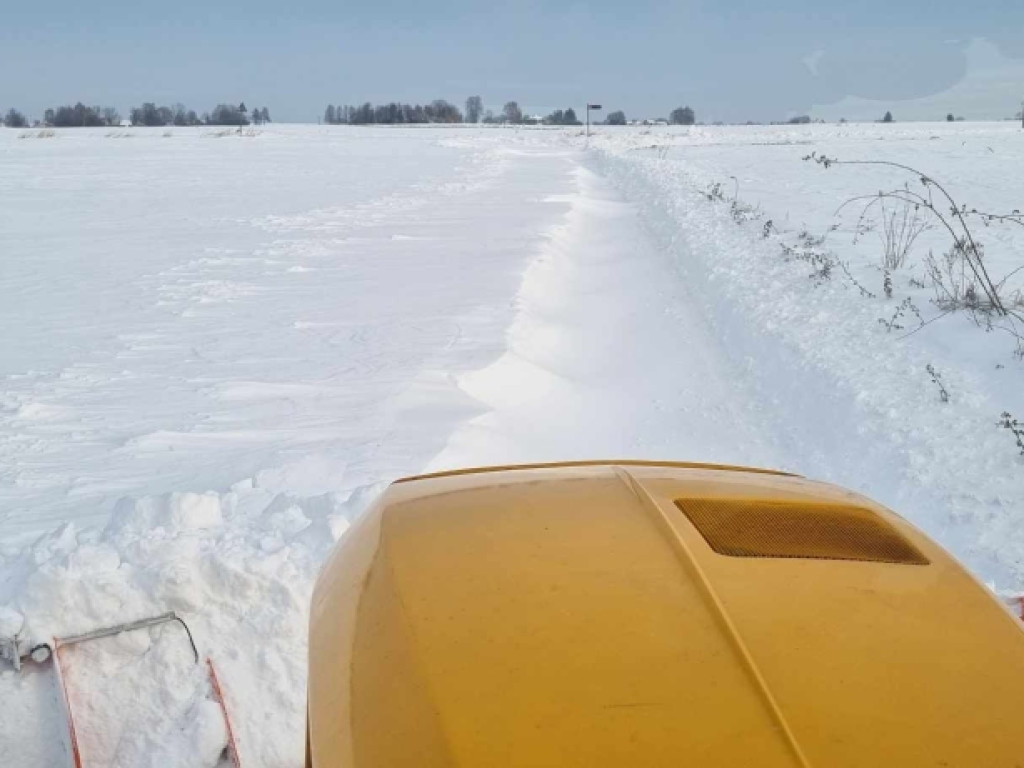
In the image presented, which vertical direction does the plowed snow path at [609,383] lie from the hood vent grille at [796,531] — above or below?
below

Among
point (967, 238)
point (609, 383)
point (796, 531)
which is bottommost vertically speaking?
point (609, 383)

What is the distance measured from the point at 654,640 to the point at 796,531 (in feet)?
1.79

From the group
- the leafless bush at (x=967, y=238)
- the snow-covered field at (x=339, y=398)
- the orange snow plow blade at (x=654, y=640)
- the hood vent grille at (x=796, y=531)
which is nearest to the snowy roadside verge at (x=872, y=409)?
the snow-covered field at (x=339, y=398)

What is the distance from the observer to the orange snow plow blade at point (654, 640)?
1.38m

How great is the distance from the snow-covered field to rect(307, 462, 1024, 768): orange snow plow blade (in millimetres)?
1509

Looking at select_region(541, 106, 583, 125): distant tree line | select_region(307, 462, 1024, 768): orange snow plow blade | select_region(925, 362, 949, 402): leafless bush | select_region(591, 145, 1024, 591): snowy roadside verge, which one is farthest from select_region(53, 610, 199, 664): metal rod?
select_region(541, 106, 583, 125): distant tree line

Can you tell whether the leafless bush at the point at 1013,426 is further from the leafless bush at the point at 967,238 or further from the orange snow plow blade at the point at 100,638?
the orange snow plow blade at the point at 100,638

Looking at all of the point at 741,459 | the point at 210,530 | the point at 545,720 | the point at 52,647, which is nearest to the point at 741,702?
the point at 545,720

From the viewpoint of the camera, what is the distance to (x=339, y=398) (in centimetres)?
630

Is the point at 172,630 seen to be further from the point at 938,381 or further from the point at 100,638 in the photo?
the point at 938,381

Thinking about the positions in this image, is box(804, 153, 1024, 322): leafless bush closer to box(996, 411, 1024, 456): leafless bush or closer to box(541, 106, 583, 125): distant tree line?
box(996, 411, 1024, 456): leafless bush

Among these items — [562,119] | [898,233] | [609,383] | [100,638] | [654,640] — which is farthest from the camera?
[562,119]

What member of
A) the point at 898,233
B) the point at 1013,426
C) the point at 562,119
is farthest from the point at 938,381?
the point at 562,119

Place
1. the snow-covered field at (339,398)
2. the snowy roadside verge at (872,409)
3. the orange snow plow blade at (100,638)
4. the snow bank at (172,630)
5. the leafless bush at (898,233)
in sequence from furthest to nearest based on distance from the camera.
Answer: the leafless bush at (898,233)
the snowy roadside verge at (872,409)
the snow-covered field at (339,398)
the snow bank at (172,630)
the orange snow plow blade at (100,638)
